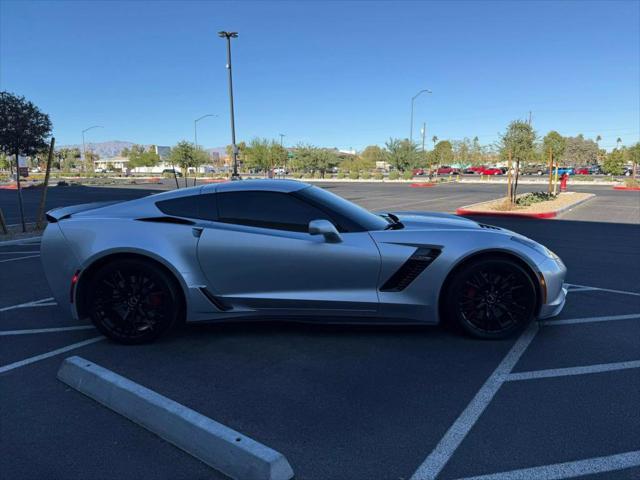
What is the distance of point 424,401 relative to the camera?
3.06 m

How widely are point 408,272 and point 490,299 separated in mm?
786

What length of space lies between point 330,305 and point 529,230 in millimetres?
8937

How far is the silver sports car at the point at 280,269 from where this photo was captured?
387 centimetres

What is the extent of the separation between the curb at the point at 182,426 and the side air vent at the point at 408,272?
1.87 m

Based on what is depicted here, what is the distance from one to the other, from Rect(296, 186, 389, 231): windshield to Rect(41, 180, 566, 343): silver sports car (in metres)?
0.02

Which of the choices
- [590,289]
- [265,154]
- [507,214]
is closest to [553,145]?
[507,214]

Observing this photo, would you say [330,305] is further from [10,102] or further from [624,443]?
[10,102]

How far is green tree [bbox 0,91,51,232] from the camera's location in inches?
438

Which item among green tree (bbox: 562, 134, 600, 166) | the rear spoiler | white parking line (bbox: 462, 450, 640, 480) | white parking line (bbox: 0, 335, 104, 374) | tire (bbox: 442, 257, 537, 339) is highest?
green tree (bbox: 562, 134, 600, 166)

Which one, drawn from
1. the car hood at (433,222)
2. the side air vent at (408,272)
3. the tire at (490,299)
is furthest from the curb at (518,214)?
the side air vent at (408,272)

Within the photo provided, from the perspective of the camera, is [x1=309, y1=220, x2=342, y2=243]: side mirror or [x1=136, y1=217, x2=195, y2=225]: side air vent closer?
[x1=309, y1=220, x2=342, y2=243]: side mirror

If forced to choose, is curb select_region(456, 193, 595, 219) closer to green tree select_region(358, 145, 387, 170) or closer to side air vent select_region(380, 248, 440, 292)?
side air vent select_region(380, 248, 440, 292)

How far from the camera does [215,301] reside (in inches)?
156

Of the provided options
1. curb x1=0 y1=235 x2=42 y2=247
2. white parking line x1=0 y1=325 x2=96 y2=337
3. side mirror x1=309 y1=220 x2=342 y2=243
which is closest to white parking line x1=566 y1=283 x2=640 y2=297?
A: side mirror x1=309 y1=220 x2=342 y2=243
